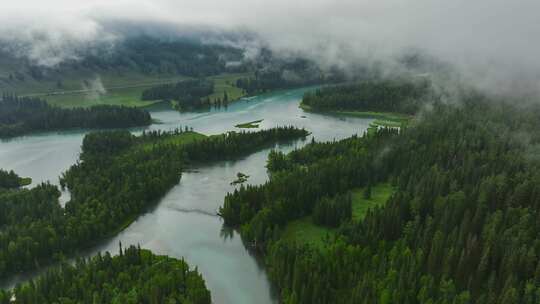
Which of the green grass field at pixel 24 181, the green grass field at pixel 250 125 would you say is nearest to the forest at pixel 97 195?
the green grass field at pixel 24 181

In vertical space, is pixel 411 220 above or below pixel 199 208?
above

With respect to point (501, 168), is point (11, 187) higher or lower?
lower

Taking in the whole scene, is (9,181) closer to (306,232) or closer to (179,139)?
(179,139)

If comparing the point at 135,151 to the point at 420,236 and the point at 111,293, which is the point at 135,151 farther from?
the point at 420,236

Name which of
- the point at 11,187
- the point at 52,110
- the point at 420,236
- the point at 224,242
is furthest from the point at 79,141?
the point at 420,236

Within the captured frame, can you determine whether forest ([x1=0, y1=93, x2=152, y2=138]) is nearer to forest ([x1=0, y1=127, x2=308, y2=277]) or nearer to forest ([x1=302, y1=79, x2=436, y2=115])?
forest ([x1=0, y1=127, x2=308, y2=277])

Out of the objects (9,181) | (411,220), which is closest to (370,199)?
(411,220)

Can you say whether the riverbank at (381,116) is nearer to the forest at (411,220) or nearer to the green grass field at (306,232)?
the forest at (411,220)
